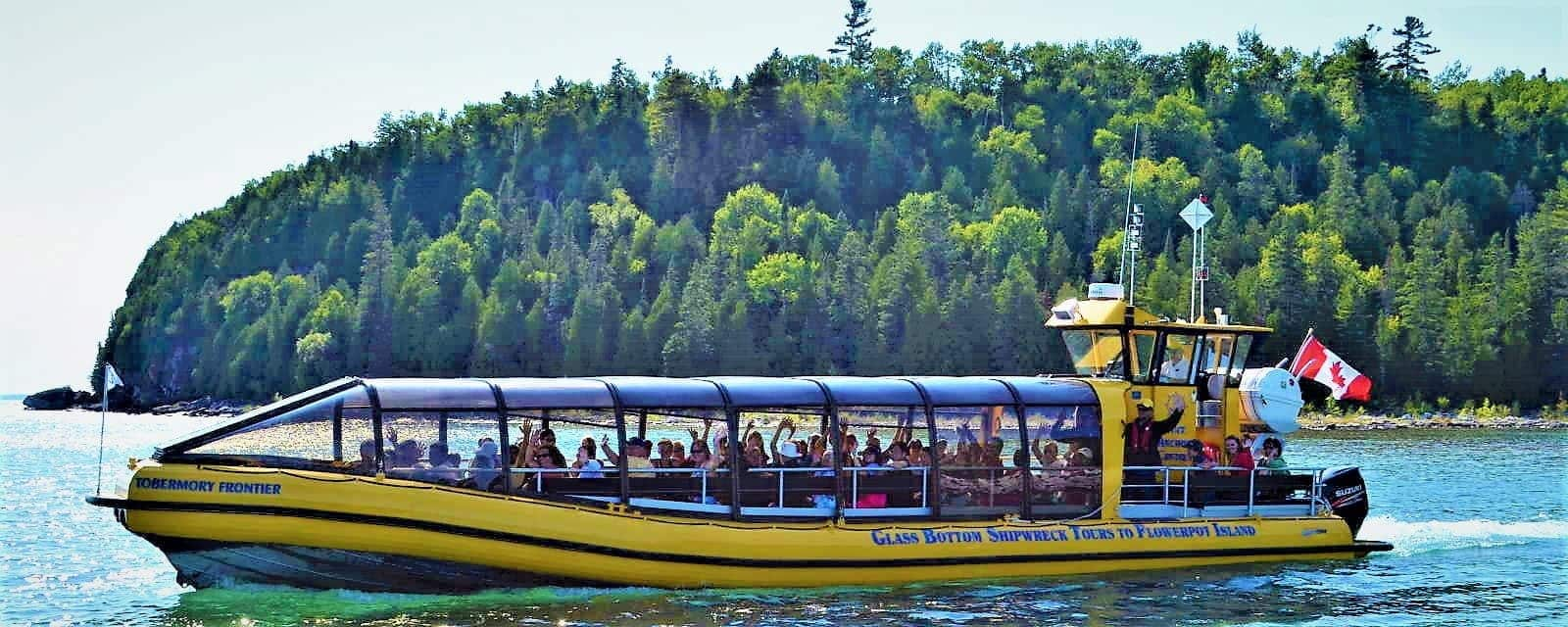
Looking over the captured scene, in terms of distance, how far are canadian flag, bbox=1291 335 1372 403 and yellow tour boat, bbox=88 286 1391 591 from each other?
123 centimetres

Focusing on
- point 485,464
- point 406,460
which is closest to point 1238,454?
point 485,464

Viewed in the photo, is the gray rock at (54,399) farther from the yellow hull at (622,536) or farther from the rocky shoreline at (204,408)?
the yellow hull at (622,536)

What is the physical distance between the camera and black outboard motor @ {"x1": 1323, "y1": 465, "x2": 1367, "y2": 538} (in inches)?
936

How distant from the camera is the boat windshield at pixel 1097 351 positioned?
23.4 meters

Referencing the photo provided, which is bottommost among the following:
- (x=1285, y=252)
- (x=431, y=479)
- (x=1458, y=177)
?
(x=431, y=479)

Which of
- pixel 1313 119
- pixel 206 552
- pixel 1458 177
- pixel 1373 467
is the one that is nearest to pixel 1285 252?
pixel 1458 177

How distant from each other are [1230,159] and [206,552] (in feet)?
494

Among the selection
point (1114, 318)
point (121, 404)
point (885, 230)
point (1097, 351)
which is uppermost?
point (885, 230)

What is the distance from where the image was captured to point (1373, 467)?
48.8 metres

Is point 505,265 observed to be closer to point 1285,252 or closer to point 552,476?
point 1285,252

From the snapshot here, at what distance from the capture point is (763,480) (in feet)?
68.0

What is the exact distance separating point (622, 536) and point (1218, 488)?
27.2 ft

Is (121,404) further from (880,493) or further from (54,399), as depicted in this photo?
(880,493)

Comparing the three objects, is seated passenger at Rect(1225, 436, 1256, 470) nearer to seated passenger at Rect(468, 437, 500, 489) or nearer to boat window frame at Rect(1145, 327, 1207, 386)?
boat window frame at Rect(1145, 327, 1207, 386)
